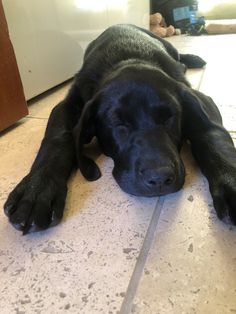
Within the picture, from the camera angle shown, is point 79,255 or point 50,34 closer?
point 79,255

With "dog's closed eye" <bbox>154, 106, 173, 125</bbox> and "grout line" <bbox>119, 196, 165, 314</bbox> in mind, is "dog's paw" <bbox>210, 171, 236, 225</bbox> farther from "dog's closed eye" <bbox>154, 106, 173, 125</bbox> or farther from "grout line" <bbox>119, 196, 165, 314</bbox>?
"dog's closed eye" <bbox>154, 106, 173, 125</bbox>

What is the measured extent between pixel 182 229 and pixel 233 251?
0.45ft

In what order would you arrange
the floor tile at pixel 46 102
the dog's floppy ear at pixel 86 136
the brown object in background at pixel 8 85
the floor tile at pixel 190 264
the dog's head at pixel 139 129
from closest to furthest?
the floor tile at pixel 190 264 → the dog's head at pixel 139 129 → the dog's floppy ear at pixel 86 136 → the brown object in background at pixel 8 85 → the floor tile at pixel 46 102

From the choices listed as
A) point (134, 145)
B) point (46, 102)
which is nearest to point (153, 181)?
point (134, 145)

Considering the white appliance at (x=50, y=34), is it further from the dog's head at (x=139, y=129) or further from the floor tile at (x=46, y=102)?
the dog's head at (x=139, y=129)

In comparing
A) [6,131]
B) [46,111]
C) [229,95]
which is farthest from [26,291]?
[229,95]

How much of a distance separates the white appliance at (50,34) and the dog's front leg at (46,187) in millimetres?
769

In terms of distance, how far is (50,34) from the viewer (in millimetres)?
2068

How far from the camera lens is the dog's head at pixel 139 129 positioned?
93 centimetres

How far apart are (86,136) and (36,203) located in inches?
15.8

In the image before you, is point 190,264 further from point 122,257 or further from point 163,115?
point 163,115

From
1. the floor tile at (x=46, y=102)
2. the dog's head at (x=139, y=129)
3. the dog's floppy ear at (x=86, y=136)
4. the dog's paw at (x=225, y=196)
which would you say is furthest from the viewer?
the floor tile at (x=46, y=102)

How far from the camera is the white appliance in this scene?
5.98 ft

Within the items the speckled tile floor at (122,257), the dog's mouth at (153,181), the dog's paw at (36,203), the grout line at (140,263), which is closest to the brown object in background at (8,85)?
the speckled tile floor at (122,257)
